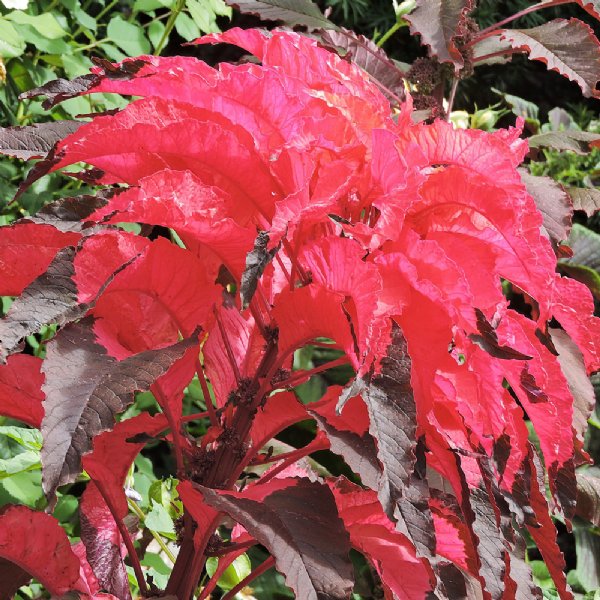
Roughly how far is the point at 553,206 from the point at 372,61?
39cm

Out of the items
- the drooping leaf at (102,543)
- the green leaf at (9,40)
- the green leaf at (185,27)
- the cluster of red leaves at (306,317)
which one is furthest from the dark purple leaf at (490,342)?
the green leaf at (185,27)

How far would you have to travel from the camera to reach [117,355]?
0.57 meters

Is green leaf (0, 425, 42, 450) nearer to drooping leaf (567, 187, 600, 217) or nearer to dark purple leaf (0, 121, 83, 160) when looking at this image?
dark purple leaf (0, 121, 83, 160)

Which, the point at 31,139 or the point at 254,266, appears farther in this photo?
the point at 31,139

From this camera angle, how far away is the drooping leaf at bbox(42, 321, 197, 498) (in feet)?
1.58

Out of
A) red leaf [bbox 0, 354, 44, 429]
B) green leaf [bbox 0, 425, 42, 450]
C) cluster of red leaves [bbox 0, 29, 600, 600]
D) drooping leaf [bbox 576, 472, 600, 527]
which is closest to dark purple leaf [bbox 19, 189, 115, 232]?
cluster of red leaves [bbox 0, 29, 600, 600]

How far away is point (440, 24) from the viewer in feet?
3.42

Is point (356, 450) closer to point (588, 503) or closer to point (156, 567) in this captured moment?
point (156, 567)

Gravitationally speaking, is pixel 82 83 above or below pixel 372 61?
above

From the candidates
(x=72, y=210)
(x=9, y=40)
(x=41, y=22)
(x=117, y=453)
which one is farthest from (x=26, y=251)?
(x=41, y=22)

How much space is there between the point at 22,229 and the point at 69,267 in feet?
0.34

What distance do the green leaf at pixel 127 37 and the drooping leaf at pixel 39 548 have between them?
86cm

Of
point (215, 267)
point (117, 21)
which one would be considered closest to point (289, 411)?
point (215, 267)

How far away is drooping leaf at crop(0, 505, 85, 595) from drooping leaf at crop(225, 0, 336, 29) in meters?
0.71
